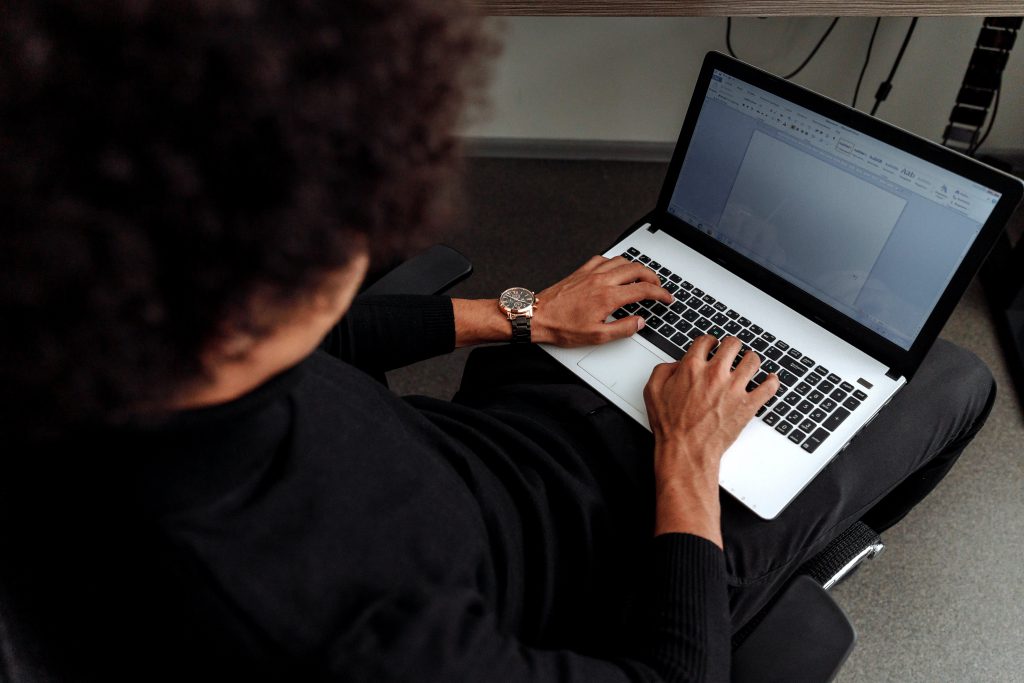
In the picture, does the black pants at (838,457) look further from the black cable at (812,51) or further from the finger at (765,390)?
the black cable at (812,51)

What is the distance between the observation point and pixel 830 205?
2.70 feet

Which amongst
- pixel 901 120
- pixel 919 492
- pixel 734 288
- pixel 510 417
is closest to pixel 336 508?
pixel 510 417

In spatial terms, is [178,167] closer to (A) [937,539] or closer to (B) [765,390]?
(B) [765,390]

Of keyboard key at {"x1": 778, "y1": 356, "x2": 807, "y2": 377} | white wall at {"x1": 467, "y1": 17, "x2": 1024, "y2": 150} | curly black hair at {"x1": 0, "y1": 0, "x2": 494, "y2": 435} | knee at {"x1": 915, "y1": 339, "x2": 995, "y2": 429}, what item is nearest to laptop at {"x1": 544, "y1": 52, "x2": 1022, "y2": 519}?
keyboard key at {"x1": 778, "y1": 356, "x2": 807, "y2": 377}

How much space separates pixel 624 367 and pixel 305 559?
53cm

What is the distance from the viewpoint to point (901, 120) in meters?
1.84

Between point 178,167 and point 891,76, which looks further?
point 891,76

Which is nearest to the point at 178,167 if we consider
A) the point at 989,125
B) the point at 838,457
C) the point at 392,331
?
the point at 392,331

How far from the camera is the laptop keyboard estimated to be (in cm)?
82

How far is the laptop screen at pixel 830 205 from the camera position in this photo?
738mm

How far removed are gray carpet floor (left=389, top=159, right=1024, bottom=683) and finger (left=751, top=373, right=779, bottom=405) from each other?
45cm

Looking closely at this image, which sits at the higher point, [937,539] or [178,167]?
[178,167]

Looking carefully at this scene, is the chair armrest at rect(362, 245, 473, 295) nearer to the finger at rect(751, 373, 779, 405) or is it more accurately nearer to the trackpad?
the trackpad

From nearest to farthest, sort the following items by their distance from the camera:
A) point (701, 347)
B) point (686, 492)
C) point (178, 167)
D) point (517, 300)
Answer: point (178, 167) < point (686, 492) < point (701, 347) < point (517, 300)
